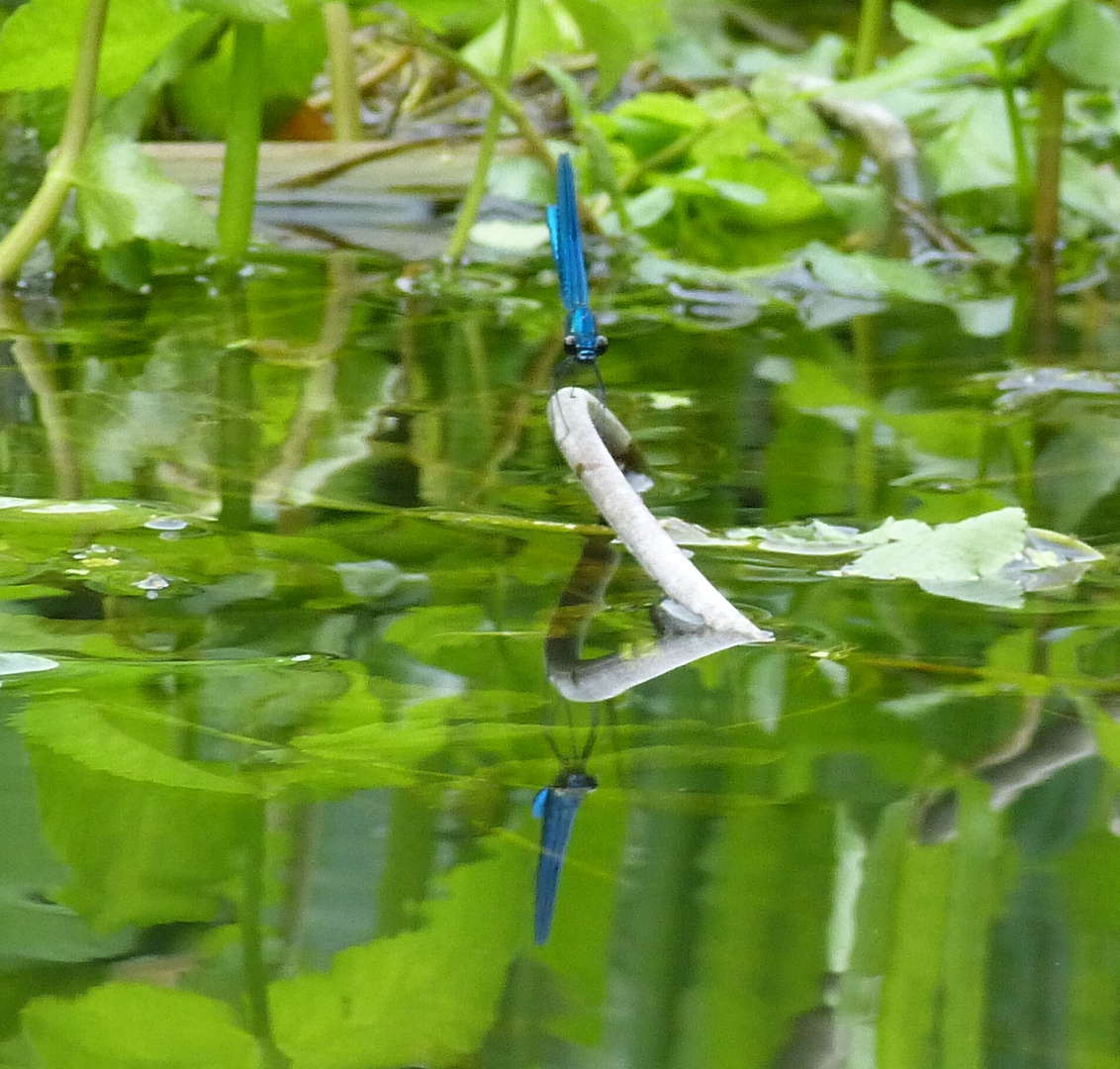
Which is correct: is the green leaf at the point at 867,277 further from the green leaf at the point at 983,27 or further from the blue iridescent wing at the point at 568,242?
the blue iridescent wing at the point at 568,242

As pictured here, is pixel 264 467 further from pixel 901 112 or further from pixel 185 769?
pixel 901 112

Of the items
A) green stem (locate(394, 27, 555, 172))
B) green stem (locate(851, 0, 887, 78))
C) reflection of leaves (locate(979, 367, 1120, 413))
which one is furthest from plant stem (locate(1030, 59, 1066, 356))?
green stem (locate(394, 27, 555, 172))

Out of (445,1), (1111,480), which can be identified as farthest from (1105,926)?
(445,1)

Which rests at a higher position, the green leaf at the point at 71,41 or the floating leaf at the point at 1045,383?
the green leaf at the point at 71,41

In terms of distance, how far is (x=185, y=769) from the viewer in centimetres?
59

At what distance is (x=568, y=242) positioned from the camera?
0.83m

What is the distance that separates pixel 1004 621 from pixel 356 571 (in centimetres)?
33

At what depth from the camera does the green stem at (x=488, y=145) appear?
170cm

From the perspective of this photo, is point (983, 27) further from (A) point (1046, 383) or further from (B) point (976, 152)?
(A) point (1046, 383)

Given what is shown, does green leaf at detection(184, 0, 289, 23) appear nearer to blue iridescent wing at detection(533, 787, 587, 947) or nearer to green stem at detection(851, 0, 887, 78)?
blue iridescent wing at detection(533, 787, 587, 947)

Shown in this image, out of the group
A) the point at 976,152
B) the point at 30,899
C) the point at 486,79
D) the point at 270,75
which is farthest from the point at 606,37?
the point at 30,899

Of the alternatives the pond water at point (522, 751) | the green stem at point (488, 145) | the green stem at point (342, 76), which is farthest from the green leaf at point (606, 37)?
the pond water at point (522, 751)

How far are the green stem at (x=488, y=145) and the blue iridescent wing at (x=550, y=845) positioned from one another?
124cm

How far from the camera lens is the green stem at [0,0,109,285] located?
54.6 inches
